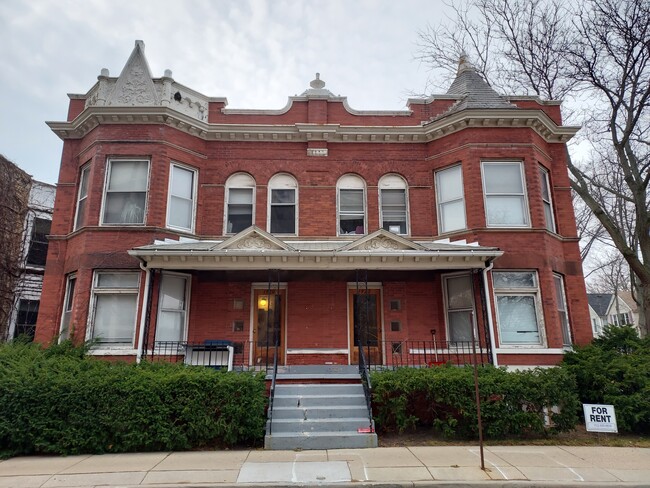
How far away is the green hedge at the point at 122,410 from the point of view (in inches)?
273

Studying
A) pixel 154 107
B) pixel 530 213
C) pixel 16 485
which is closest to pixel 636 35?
pixel 530 213

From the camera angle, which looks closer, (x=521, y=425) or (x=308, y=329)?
(x=521, y=425)

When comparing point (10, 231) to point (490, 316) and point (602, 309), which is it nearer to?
point (490, 316)

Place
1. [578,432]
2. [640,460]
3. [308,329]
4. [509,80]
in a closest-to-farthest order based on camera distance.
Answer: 1. [640,460]
2. [578,432]
3. [308,329]
4. [509,80]

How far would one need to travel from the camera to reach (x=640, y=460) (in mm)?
6750

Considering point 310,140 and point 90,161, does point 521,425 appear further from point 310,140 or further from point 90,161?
point 90,161

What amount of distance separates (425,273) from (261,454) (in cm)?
675

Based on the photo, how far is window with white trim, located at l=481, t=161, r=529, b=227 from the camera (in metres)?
11.6

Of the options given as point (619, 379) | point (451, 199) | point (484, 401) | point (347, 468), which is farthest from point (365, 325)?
point (619, 379)

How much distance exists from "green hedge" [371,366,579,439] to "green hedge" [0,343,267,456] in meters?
2.52

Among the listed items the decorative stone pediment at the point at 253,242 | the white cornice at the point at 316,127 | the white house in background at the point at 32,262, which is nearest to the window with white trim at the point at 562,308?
the white cornice at the point at 316,127

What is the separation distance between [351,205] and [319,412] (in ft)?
21.1

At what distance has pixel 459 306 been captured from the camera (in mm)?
11281

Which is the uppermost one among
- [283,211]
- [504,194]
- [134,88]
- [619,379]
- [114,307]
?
[134,88]
